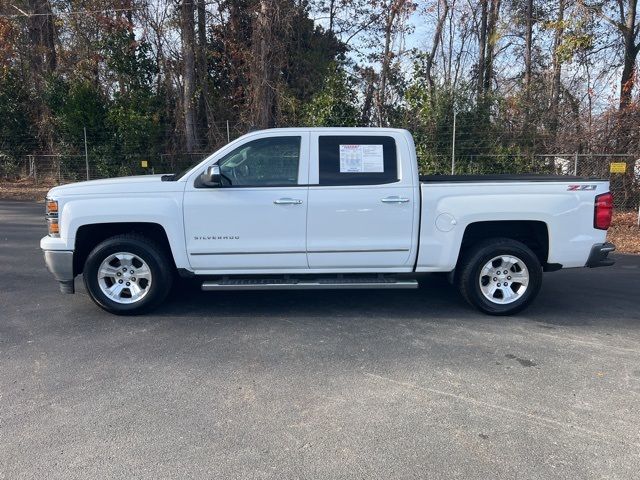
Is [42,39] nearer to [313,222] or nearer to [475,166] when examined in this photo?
[475,166]

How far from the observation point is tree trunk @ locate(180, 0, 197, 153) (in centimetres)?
1855

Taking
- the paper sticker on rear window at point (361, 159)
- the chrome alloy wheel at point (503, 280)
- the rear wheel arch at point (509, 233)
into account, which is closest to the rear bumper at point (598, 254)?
the rear wheel arch at point (509, 233)

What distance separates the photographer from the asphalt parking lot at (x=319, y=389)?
9.96 ft

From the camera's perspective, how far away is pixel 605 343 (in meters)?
4.85

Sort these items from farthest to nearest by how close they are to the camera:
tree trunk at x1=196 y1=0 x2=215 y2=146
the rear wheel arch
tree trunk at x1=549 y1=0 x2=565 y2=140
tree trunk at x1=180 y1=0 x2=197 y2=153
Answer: tree trunk at x1=196 y1=0 x2=215 y2=146, tree trunk at x1=180 y1=0 x2=197 y2=153, tree trunk at x1=549 y1=0 x2=565 y2=140, the rear wheel arch

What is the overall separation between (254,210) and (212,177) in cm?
55

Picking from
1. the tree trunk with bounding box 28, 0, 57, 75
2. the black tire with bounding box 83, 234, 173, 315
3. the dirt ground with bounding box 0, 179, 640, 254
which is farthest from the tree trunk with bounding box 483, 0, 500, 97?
the tree trunk with bounding box 28, 0, 57, 75

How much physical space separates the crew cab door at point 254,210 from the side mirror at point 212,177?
0.07 metres

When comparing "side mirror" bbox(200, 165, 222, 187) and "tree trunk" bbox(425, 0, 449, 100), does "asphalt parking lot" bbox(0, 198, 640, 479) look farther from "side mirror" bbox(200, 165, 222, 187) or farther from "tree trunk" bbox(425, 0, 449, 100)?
"tree trunk" bbox(425, 0, 449, 100)

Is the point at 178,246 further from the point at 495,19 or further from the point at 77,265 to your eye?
the point at 495,19

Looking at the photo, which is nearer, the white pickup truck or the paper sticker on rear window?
the white pickup truck

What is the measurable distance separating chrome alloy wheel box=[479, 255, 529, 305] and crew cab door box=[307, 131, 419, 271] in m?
0.87

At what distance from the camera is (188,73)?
18.8 m

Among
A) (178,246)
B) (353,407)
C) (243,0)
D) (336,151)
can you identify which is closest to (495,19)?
(243,0)
